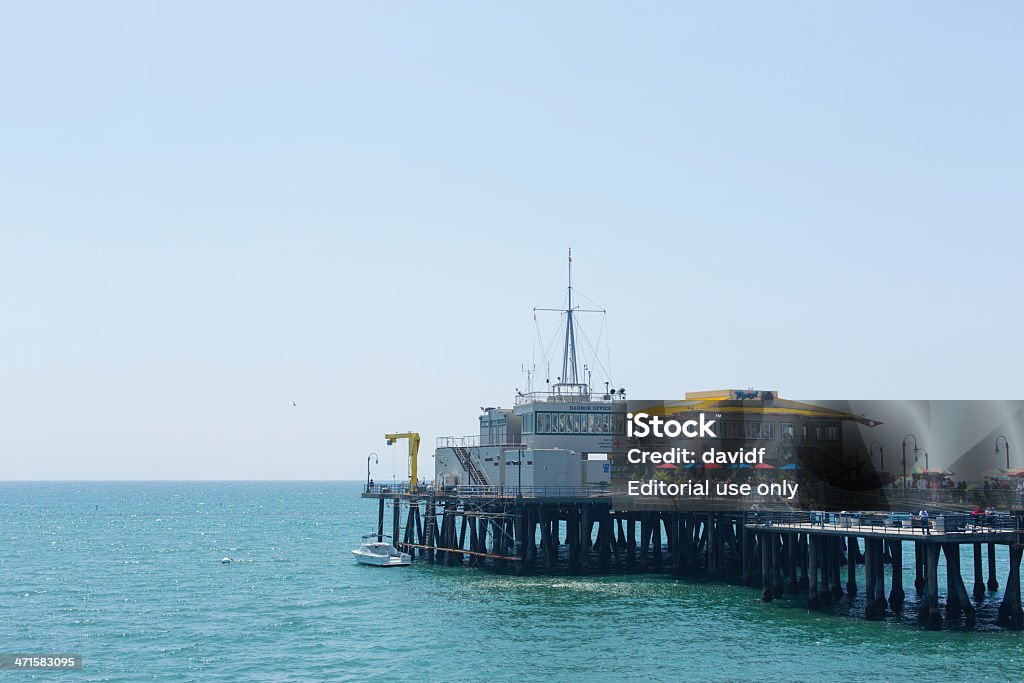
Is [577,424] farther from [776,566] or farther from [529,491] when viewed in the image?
[776,566]

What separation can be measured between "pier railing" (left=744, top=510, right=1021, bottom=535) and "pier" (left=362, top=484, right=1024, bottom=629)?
0.05 m

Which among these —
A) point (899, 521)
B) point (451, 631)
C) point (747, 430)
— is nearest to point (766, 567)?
point (899, 521)

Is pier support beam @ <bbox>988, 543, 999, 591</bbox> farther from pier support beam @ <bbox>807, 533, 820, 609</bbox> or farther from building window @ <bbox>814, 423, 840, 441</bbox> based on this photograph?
building window @ <bbox>814, 423, 840, 441</bbox>

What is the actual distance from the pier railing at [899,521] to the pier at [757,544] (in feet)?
0.18

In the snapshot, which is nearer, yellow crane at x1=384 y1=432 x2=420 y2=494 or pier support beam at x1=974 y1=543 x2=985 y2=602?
pier support beam at x1=974 y1=543 x2=985 y2=602

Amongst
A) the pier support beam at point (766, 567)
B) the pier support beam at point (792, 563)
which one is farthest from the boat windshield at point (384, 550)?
the pier support beam at point (792, 563)

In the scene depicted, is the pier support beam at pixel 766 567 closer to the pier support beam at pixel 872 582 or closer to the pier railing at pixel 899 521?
the pier railing at pixel 899 521

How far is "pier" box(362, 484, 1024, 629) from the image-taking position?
51.0m

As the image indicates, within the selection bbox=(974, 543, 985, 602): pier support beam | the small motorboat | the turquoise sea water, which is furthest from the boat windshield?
bbox=(974, 543, 985, 602): pier support beam

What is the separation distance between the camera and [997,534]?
5081 centimetres

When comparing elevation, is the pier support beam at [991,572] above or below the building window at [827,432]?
below

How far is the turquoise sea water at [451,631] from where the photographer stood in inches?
1812

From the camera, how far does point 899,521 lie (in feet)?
174

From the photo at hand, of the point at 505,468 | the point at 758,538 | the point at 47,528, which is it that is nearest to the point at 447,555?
the point at 505,468
